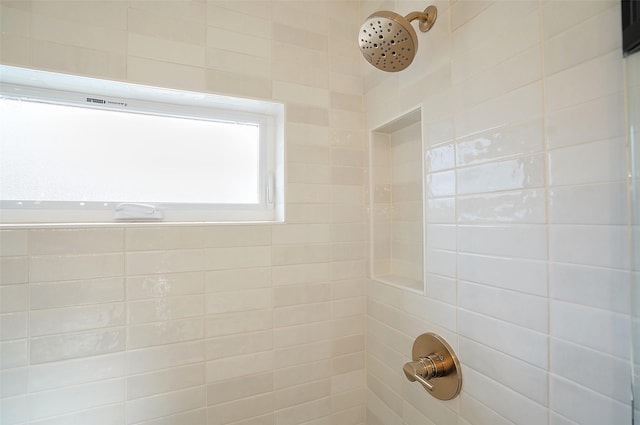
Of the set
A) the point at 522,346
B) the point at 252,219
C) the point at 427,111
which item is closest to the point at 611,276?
the point at 522,346

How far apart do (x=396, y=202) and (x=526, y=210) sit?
62cm

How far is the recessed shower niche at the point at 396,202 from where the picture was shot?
113 cm

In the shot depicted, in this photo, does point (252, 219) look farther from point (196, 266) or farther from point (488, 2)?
point (488, 2)

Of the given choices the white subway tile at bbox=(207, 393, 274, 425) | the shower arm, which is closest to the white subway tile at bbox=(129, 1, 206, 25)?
the shower arm

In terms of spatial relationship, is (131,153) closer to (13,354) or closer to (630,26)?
(13,354)

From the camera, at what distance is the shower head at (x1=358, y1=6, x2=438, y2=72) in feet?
2.48

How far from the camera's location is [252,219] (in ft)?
4.05

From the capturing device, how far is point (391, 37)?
78 centimetres

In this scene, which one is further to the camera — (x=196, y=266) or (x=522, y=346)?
(x=196, y=266)

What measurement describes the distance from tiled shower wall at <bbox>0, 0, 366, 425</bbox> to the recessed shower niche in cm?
8

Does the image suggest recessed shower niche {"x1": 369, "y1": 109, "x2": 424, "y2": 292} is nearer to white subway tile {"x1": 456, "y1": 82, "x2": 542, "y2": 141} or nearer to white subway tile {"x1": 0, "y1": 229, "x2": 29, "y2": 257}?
white subway tile {"x1": 456, "y1": 82, "x2": 542, "y2": 141}

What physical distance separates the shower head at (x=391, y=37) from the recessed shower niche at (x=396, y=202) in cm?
29

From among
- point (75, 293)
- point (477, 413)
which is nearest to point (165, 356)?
point (75, 293)

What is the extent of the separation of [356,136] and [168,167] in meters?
0.81
